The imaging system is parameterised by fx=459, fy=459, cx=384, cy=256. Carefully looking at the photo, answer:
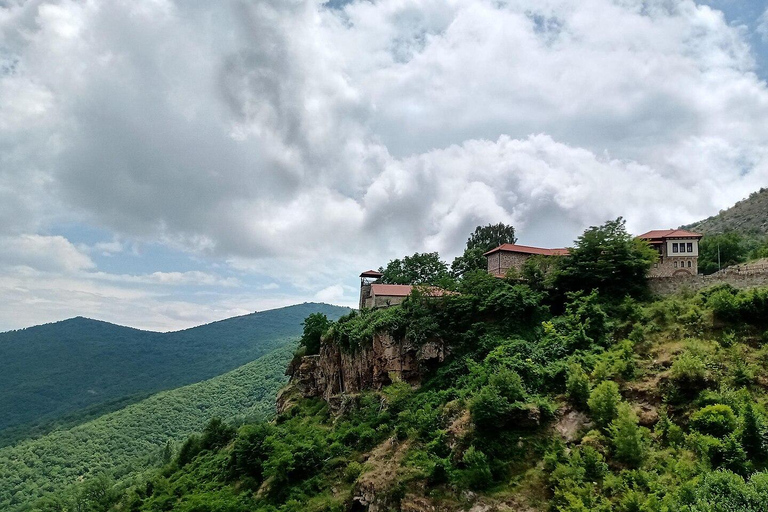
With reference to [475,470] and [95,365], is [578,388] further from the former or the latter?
[95,365]

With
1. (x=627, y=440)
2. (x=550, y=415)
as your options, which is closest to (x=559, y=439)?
(x=550, y=415)

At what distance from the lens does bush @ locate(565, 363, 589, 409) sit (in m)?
19.7

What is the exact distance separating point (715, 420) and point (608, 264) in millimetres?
12209

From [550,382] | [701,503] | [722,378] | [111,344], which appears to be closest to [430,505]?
[550,382]

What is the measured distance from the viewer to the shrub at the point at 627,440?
16.2m

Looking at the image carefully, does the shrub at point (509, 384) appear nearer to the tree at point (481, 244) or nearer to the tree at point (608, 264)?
the tree at point (608, 264)

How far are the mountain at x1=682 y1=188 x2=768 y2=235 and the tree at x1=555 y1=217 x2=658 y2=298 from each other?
4826cm

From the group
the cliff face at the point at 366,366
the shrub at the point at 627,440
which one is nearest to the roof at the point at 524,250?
the cliff face at the point at 366,366

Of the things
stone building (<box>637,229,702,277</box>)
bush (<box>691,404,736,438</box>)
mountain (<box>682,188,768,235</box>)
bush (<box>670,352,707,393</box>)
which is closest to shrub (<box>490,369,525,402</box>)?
bush (<box>670,352,707,393</box>)

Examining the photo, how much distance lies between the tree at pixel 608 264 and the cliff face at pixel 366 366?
919 centimetres

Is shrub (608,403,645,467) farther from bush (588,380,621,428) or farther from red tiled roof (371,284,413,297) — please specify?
red tiled roof (371,284,413,297)

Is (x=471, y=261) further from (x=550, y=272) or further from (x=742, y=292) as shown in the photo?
(x=742, y=292)

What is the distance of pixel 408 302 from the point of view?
31609 millimetres

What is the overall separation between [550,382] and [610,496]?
651 cm
